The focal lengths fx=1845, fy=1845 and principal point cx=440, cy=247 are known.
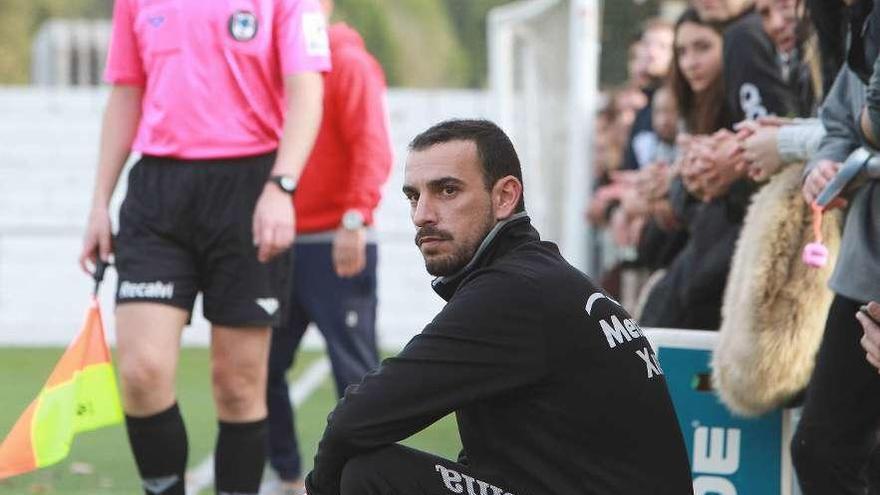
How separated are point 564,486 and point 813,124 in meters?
1.71

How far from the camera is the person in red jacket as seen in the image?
7145 millimetres

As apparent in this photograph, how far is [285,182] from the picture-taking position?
17.7 ft

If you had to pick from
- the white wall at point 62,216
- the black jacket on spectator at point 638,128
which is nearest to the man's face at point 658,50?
the black jacket on spectator at point 638,128

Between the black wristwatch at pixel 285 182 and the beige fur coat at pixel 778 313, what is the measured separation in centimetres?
135

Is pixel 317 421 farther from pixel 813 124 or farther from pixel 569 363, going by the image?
pixel 569 363

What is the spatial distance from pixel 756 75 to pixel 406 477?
248 centimetres

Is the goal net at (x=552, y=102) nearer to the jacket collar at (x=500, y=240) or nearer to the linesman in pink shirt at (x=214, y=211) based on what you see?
the linesman in pink shirt at (x=214, y=211)

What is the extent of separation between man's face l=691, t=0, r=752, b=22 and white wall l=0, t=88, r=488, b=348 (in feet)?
26.5

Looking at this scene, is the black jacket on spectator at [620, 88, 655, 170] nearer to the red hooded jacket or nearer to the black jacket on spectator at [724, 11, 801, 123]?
the red hooded jacket

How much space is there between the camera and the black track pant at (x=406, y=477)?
4117 millimetres

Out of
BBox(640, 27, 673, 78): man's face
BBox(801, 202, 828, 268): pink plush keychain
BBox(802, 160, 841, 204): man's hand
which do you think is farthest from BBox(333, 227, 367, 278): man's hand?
BBox(640, 27, 673, 78): man's face

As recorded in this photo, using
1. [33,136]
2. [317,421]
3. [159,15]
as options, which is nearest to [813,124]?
[159,15]

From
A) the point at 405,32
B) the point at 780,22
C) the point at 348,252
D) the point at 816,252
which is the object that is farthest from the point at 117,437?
the point at 405,32

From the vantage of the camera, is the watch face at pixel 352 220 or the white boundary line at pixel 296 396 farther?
the white boundary line at pixel 296 396
